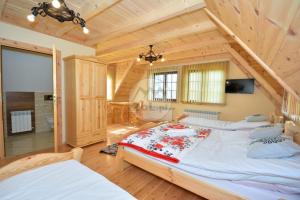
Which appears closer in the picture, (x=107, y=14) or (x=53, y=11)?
(x=53, y=11)

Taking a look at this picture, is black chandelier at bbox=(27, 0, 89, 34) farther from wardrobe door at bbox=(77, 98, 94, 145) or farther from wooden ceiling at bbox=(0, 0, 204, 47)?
wardrobe door at bbox=(77, 98, 94, 145)

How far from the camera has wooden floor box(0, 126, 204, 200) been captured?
73.6 inches

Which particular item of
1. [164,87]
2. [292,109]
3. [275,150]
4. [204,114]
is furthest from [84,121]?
[292,109]

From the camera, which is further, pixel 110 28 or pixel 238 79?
pixel 238 79

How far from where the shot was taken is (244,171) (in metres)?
1.43

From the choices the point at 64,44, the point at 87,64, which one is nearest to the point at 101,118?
the point at 87,64

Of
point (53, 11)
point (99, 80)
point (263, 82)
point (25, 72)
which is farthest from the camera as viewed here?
point (25, 72)

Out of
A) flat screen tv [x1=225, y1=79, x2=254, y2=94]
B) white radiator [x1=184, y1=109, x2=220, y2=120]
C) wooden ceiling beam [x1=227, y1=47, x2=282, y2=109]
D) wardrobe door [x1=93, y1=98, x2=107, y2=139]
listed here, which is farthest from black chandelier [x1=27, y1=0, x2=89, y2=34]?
white radiator [x1=184, y1=109, x2=220, y2=120]

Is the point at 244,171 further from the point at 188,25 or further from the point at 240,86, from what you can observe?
the point at 240,86

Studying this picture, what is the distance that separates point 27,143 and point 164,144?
11.4 feet

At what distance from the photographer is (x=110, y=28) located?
9.65 feet

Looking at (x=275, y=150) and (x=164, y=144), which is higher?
(x=275, y=150)

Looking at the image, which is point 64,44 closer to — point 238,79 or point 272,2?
point 272,2

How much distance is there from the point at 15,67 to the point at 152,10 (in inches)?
164
